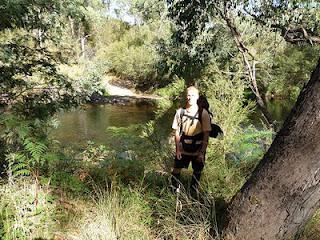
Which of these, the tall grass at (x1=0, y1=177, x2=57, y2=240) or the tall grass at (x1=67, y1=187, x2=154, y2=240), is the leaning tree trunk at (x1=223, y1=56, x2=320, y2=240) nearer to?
the tall grass at (x1=67, y1=187, x2=154, y2=240)

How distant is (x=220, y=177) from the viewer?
16.6 ft

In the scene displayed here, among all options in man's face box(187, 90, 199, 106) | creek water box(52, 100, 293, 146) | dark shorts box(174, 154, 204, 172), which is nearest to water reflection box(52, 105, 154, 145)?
creek water box(52, 100, 293, 146)

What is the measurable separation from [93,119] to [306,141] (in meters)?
19.1

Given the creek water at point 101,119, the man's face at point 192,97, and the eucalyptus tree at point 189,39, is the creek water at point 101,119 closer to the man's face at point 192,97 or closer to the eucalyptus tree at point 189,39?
the eucalyptus tree at point 189,39

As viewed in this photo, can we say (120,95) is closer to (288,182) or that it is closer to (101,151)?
(101,151)

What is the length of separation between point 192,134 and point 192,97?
467 mm

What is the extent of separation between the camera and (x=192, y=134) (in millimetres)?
4680

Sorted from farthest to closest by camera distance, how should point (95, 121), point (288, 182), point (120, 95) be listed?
point (120, 95) < point (95, 121) < point (288, 182)

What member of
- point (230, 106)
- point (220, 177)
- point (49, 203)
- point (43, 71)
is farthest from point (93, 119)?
point (49, 203)

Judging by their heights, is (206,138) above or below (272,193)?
below

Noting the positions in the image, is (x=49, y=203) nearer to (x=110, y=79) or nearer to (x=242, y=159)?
(x=242, y=159)

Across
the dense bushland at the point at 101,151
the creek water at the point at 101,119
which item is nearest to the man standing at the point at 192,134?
the dense bushland at the point at 101,151

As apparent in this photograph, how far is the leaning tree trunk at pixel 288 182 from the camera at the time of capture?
7.79 ft

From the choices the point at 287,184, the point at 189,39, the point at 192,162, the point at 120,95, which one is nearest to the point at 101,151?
the point at 189,39
